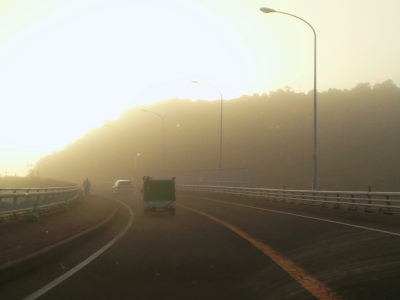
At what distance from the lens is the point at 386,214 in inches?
954

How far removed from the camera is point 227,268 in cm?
1075

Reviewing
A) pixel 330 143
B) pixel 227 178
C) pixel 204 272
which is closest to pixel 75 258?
pixel 204 272

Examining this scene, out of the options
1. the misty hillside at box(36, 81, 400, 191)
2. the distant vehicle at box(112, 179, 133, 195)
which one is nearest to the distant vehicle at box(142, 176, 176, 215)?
the distant vehicle at box(112, 179, 133, 195)

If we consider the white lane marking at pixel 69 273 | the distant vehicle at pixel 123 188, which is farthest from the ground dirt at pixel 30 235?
the distant vehicle at pixel 123 188

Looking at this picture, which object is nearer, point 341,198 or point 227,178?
point 341,198

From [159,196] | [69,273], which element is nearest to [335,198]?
[159,196]

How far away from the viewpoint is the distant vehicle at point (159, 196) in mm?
29406

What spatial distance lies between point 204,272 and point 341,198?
20301 millimetres

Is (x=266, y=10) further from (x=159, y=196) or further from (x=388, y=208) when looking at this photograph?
(x=388, y=208)

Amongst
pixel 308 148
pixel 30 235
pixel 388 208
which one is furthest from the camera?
pixel 308 148

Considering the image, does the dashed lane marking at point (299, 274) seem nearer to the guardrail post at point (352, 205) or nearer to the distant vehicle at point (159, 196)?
the guardrail post at point (352, 205)

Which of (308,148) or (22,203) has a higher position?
(308,148)

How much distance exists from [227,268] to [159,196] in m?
19.3

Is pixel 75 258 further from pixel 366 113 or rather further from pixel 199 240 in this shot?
pixel 366 113
